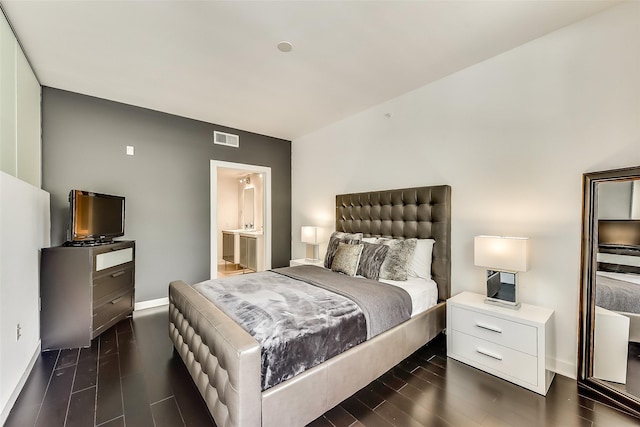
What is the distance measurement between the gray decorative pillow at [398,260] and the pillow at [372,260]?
0.04 m

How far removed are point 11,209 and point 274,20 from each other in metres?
2.33

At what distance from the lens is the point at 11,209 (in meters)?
1.93

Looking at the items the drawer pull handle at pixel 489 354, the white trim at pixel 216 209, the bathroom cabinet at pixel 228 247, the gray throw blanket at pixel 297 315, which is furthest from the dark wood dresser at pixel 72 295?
the bathroom cabinet at pixel 228 247

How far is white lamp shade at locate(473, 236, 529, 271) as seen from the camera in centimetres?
213

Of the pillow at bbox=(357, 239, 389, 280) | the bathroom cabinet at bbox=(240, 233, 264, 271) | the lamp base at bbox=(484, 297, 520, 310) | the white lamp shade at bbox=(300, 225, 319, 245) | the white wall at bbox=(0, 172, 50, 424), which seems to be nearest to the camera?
the white wall at bbox=(0, 172, 50, 424)

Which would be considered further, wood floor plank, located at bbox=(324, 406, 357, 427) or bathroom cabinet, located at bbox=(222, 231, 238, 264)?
bathroom cabinet, located at bbox=(222, 231, 238, 264)

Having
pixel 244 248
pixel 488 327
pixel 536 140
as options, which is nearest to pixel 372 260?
pixel 488 327

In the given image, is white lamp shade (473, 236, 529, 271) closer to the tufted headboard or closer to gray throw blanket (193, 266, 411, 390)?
the tufted headboard

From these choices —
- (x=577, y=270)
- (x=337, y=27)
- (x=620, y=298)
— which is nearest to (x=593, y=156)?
(x=577, y=270)

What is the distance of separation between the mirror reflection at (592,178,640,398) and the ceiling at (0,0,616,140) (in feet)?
4.57

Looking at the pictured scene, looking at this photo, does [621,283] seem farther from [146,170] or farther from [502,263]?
[146,170]

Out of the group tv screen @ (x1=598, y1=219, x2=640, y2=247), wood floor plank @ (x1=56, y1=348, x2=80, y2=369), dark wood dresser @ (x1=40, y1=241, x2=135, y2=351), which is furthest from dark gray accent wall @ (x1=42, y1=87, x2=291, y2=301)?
tv screen @ (x1=598, y1=219, x2=640, y2=247)

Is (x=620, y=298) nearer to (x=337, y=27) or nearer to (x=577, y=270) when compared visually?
(x=577, y=270)

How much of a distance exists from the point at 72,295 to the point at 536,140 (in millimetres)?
4415
